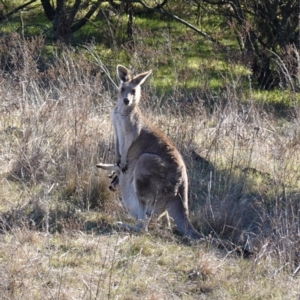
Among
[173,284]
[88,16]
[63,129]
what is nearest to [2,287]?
[173,284]

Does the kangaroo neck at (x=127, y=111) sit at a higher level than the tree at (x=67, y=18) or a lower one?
lower

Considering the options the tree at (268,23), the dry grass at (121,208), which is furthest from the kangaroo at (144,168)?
the tree at (268,23)

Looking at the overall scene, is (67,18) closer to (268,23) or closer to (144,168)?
(268,23)

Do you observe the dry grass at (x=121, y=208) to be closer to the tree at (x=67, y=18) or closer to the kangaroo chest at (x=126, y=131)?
the kangaroo chest at (x=126, y=131)

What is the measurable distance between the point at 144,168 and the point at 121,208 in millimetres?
576

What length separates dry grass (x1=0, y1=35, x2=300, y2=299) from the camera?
4934 mm

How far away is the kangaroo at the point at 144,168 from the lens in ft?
20.7

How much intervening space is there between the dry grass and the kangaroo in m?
0.20

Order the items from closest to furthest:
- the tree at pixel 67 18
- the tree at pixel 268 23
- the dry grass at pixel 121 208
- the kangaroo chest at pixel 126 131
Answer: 1. the dry grass at pixel 121 208
2. the kangaroo chest at pixel 126 131
3. the tree at pixel 268 23
4. the tree at pixel 67 18

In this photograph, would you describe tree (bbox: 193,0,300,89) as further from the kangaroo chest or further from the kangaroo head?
the kangaroo chest

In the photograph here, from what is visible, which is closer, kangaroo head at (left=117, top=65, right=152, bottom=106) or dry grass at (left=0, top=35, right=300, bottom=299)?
dry grass at (left=0, top=35, right=300, bottom=299)

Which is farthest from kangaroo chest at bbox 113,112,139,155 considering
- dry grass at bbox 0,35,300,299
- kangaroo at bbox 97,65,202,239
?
dry grass at bbox 0,35,300,299

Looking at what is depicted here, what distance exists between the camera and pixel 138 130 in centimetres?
688

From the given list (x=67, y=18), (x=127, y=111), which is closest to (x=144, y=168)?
(x=127, y=111)
